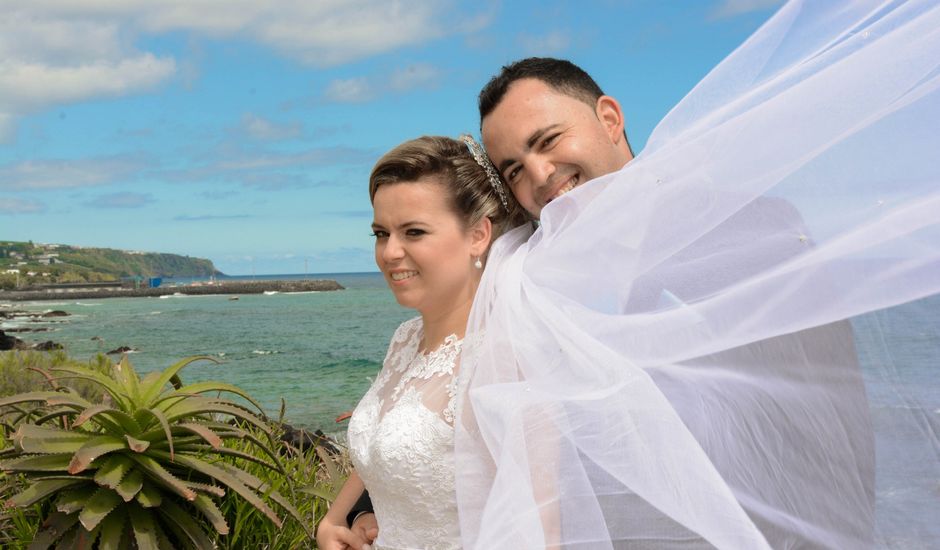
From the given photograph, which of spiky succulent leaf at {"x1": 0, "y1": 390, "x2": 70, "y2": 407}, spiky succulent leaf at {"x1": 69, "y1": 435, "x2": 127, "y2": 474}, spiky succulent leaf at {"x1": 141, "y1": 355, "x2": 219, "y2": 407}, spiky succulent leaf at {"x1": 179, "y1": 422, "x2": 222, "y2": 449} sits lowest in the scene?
spiky succulent leaf at {"x1": 69, "y1": 435, "x2": 127, "y2": 474}

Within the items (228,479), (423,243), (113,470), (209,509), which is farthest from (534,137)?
(113,470)

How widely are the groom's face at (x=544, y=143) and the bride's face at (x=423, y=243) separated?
226mm

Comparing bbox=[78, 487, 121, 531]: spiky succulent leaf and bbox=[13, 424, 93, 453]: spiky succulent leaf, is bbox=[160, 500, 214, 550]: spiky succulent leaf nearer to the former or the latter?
bbox=[78, 487, 121, 531]: spiky succulent leaf

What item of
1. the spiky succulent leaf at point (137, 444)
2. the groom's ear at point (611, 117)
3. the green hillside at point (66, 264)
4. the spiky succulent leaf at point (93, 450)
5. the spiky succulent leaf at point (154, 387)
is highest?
the green hillside at point (66, 264)

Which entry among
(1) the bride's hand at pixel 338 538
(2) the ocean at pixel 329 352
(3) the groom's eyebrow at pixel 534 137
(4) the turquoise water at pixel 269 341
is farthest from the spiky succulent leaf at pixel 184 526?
(4) the turquoise water at pixel 269 341

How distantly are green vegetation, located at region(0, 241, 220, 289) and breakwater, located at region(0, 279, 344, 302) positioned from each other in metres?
6.69

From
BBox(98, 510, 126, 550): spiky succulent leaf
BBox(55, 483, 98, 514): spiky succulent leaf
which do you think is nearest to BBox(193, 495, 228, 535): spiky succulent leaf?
BBox(98, 510, 126, 550): spiky succulent leaf

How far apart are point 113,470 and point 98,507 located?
17cm

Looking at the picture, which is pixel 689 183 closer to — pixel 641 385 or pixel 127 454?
pixel 641 385

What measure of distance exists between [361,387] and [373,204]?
22.7m

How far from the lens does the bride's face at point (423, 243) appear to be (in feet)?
8.62

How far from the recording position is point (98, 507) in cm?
388

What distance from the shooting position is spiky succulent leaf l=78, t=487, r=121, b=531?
149 inches

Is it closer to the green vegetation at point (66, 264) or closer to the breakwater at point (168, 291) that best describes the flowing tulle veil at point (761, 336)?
the breakwater at point (168, 291)
